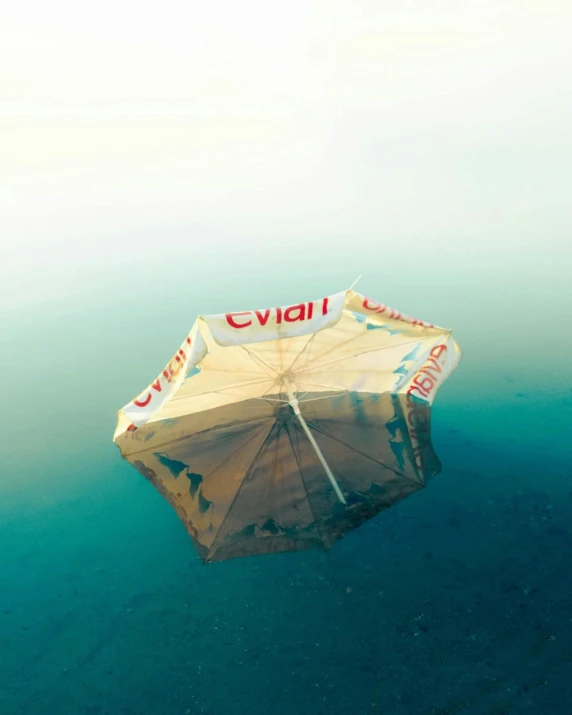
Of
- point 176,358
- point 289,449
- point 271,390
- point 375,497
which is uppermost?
point 176,358

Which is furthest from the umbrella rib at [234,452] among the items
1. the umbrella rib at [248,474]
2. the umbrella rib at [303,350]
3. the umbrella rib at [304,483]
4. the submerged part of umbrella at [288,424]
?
the umbrella rib at [303,350]

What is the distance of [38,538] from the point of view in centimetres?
502

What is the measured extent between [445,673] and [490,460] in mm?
2896

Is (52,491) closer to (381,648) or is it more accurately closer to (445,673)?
(381,648)

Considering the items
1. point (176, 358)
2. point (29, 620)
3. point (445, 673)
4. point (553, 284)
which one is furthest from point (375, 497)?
point (553, 284)

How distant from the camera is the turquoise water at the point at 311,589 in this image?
11.1 feet

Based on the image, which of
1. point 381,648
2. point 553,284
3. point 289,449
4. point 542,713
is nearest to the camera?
point 542,713

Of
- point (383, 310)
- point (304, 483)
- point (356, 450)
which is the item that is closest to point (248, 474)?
point (304, 483)

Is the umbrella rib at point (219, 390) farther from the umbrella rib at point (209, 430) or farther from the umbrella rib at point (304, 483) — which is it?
the umbrella rib at point (304, 483)

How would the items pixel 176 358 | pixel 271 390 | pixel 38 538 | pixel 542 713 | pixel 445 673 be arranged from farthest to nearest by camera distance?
pixel 271 390, pixel 38 538, pixel 176 358, pixel 445 673, pixel 542 713

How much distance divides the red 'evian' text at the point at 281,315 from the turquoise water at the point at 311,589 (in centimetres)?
245

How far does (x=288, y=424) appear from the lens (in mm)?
5914

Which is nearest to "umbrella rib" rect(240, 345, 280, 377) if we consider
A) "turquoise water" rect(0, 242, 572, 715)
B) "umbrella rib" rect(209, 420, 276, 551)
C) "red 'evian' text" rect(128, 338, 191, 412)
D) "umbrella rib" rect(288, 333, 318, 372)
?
"umbrella rib" rect(288, 333, 318, 372)

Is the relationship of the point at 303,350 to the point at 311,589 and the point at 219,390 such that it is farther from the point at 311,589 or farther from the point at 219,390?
the point at 311,589
